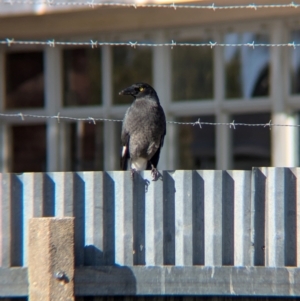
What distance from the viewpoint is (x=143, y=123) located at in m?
5.99

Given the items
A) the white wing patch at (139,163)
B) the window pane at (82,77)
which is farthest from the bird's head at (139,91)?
the window pane at (82,77)

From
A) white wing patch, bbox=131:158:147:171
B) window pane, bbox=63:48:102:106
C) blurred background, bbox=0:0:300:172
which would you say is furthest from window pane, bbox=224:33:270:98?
white wing patch, bbox=131:158:147:171

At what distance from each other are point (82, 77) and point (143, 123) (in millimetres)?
3518

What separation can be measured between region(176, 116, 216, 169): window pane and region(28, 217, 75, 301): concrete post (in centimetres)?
507

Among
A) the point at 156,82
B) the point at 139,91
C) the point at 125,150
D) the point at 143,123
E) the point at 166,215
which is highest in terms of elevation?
the point at 156,82

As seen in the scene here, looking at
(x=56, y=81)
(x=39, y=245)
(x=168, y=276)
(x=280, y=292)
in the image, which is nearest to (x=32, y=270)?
(x=39, y=245)

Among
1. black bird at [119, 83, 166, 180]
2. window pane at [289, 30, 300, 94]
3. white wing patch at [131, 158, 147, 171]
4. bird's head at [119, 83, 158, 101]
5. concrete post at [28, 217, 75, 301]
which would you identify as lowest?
concrete post at [28, 217, 75, 301]

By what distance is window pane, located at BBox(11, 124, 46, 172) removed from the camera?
9609 mm

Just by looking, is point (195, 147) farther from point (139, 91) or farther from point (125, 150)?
point (139, 91)

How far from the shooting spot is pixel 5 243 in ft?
13.6

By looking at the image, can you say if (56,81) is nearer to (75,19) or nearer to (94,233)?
(75,19)

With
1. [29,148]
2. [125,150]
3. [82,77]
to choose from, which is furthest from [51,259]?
[29,148]

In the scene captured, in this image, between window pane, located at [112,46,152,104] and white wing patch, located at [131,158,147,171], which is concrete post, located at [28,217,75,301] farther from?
window pane, located at [112,46,152,104]

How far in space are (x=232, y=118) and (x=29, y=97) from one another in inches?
105
